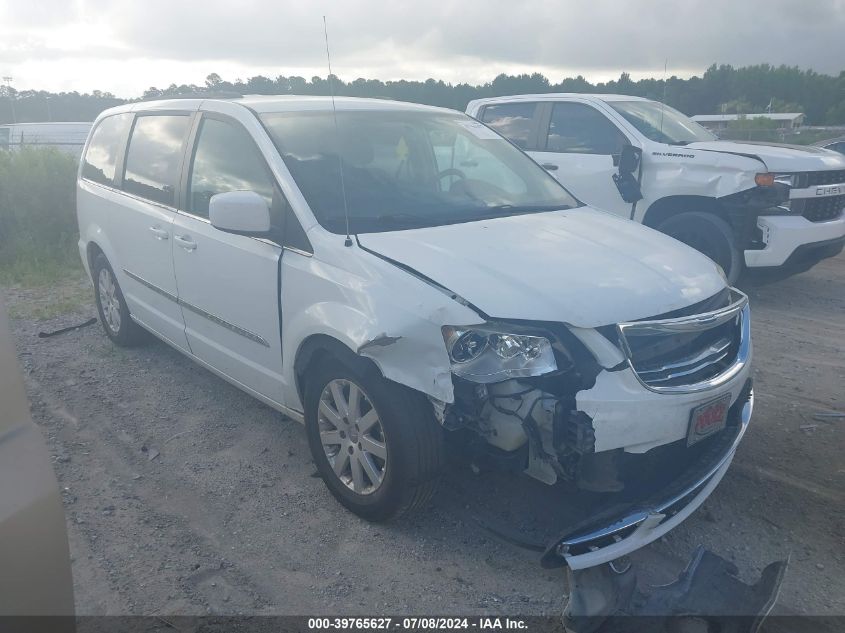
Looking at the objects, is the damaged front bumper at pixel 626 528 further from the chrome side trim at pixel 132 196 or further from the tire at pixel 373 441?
the chrome side trim at pixel 132 196

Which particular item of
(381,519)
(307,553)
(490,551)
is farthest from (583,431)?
(307,553)

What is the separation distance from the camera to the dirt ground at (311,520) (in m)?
2.95

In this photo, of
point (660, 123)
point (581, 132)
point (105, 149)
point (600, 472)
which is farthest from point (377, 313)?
point (660, 123)

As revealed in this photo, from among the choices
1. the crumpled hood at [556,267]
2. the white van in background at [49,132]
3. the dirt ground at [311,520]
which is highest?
the crumpled hood at [556,267]

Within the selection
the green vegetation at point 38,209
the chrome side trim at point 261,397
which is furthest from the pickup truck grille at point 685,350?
the green vegetation at point 38,209

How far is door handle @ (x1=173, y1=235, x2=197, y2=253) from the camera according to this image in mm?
4211

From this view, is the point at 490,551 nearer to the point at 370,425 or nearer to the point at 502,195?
the point at 370,425

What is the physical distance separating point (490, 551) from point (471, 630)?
1.68 feet

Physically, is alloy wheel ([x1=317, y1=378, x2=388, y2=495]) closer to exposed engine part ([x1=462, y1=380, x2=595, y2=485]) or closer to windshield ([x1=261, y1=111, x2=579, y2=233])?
exposed engine part ([x1=462, y1=380, x2=595, y2=485])

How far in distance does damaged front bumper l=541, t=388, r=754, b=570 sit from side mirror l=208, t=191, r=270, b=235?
77.5 inches

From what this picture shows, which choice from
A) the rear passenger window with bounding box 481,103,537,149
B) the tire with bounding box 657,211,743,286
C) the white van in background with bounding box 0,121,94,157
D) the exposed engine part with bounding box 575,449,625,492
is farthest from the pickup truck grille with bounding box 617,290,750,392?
the white van in background with bounding box 0,121,94,157

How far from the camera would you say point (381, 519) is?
331 centimetres

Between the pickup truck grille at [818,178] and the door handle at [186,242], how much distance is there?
533cm

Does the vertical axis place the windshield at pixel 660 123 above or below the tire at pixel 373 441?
above
